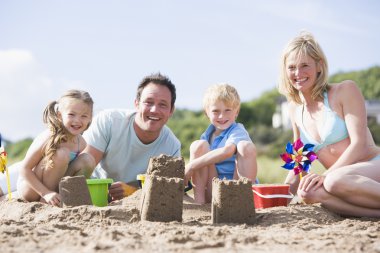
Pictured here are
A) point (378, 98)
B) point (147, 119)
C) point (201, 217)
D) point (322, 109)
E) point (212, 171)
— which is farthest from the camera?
point (378, 98)

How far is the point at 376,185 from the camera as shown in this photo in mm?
3932

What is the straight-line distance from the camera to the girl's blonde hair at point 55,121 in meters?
4.43

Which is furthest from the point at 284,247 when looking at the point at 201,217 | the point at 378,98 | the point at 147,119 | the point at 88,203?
the point at 378,98

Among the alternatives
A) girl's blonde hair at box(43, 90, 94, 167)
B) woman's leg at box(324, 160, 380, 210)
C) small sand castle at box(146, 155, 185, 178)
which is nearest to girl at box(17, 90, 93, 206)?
girl's blonde hair at box(43, 90, 94, 167)

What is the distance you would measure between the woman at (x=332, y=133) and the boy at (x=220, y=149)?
0.51 metres

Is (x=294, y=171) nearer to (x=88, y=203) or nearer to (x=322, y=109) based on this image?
(x=322, y=109)

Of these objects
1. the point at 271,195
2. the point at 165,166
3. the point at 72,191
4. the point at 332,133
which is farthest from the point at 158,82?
the point at 332,133

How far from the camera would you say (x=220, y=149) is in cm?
447

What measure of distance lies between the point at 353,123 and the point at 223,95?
1.24 m

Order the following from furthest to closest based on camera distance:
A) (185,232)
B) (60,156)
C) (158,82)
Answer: (158,82) < (60,156) < (185,232)

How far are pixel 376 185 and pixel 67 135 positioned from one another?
2.80 metres

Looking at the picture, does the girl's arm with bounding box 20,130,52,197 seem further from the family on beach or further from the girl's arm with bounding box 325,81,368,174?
the girl's arm with bounding box 325,81,368,174

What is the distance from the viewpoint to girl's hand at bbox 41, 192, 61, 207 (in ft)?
13.9

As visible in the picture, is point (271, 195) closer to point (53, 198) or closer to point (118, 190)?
point (118, 190)
